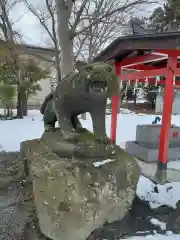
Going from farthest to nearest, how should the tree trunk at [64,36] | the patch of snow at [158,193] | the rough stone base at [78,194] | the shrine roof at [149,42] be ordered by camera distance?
the tree trunk at [64,36] → the shrine roof at [149,42] → the patch of snow at [158,193] → the rough stone base at [78,194]

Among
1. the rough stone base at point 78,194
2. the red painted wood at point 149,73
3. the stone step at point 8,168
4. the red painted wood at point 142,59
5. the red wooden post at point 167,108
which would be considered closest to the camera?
the rough stone base at point 78,194

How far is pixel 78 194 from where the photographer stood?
2.26 m

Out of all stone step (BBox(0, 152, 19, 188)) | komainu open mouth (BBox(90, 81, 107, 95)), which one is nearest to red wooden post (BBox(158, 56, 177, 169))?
komainu open mouth (BBox(90, 81, 107, 95))

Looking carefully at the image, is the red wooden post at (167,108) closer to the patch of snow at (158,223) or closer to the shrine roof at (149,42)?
the shrine roof at (149,42)

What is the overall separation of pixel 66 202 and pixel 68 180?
0.20 m

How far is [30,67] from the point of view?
36.1ft

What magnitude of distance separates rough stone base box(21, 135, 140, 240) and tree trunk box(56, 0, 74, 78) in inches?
213

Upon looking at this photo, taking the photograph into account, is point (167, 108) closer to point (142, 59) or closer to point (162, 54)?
point (162, 54)

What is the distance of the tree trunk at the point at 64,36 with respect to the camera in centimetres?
759

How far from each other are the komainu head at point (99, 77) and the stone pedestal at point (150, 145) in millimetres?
3460

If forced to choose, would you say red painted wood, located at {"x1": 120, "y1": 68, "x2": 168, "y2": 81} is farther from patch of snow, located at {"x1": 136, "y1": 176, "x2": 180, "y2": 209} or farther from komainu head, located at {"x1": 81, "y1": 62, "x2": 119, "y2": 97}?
komainu head, located at {"x1": 81, "y1": 62, "x2": 119, "y2": 97}

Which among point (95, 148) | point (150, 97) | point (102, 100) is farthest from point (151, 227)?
point (150, 97)

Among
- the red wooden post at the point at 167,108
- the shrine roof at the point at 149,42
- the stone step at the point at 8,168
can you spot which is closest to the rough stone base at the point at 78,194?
the stone step at the point at 8,168

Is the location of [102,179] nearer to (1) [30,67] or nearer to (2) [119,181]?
(2) [119,181]
